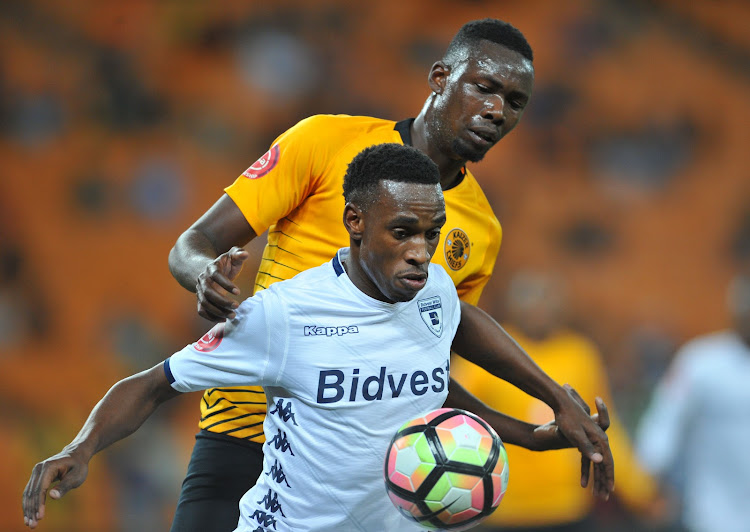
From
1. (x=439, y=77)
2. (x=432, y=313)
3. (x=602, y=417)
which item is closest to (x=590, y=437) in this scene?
(x=602, y=417)

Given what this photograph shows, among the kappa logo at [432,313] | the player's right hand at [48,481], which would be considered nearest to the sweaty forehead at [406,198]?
the kappa logo at [432,313]

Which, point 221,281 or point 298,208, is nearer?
point 221,281

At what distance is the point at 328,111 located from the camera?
10562 millimetres

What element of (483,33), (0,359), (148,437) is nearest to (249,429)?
(483,33)

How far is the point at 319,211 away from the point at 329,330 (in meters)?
0.62

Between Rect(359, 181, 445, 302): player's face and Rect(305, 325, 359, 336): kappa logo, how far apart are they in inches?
5.6

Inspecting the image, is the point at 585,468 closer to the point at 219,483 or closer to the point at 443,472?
the point at 443,472

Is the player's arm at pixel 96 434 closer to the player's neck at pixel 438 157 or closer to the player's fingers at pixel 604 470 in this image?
the player's neck at pixel 438 157

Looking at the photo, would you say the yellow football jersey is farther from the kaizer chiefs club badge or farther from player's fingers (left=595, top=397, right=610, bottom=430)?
player's fingers (left=595, top=397, right=610, bottom=430)

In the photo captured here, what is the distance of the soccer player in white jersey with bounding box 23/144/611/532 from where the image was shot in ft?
8.92

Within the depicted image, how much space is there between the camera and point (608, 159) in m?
11.1

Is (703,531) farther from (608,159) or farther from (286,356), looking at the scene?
(608,159)

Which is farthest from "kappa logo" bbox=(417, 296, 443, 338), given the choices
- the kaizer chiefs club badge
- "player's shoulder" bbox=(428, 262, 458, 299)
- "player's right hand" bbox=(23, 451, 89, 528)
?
"player's right hand" bbox=(23, 451, 89, 528)

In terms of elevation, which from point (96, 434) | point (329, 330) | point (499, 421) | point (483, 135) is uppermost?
point (483, 135)
